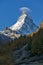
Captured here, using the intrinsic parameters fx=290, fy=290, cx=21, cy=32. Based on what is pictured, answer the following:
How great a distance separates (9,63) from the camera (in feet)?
122

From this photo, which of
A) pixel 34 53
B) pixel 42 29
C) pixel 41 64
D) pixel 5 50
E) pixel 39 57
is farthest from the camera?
pixel 42 29

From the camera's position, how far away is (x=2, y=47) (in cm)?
4097

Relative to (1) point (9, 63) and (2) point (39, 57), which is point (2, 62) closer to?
(1) point (9, 63)

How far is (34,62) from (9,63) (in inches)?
806

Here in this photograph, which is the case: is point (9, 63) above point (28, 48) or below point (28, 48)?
below

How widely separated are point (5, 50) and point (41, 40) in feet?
95.3

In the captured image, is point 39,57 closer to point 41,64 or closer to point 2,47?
point 41,64

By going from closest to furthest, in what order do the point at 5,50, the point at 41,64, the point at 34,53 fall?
1. the point at 5,50
2. the point at 41,64
3. the point at 34,53

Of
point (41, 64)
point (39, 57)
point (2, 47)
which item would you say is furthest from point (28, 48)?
point (2, 47)

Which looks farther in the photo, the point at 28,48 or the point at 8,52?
the point at 28,48

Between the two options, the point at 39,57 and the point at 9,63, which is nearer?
the point at 9,63

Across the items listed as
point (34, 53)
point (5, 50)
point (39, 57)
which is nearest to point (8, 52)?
point (5, 50)

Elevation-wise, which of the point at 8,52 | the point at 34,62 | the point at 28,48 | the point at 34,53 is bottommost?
the point at 8,52

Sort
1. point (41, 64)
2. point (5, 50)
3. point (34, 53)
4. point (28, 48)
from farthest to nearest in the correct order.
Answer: point (28, 48) → point (34, 53) → point (41, 64) → point (5, 50)
